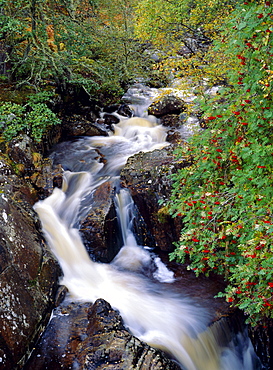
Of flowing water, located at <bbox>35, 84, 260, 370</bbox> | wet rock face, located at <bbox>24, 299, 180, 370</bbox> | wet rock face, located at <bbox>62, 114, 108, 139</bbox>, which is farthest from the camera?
wet rock face, located at <bbox>62, 114, 108, 139</bbox>

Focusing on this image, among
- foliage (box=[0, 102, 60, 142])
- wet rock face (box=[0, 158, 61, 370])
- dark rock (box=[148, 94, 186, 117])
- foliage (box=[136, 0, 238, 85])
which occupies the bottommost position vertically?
wet rock face (box=[0, 158, 61, 370])

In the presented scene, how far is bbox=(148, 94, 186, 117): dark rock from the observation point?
35.1ft

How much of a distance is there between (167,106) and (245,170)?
7.35m

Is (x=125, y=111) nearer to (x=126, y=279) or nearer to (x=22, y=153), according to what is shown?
(x=22, y=153)

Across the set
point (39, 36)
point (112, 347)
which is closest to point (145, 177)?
point (112, 347)

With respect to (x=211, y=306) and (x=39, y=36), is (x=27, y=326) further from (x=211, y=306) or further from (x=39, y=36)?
(x=39, y=36)

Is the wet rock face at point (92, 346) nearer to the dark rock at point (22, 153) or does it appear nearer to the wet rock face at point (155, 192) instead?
the wet rock face at point (155, 192)

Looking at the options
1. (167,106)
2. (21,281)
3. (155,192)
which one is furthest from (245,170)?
(167,106)

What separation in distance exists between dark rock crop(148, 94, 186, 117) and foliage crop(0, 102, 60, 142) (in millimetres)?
4117

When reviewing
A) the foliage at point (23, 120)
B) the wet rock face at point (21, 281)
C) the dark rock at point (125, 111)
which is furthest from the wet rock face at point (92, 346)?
the dark rock at point (125, 111)

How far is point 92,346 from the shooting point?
12.8ft

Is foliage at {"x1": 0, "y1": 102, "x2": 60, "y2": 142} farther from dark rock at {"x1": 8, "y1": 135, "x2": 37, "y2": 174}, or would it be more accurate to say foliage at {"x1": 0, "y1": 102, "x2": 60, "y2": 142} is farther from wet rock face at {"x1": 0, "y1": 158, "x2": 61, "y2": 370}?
wet rock face at {"x1": 0, "y1": 158, "x2": 61, "y2": 370}

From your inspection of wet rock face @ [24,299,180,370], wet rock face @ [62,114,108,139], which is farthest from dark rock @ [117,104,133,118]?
wet rock face @ [24,299,180,370]

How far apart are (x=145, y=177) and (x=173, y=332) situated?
306cm
